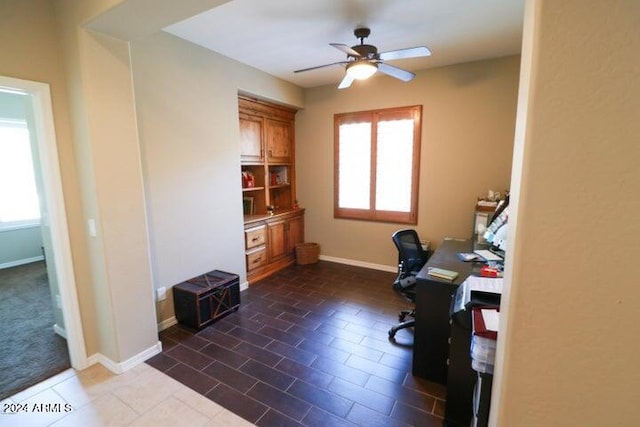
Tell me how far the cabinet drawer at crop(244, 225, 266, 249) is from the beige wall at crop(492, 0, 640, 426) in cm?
335

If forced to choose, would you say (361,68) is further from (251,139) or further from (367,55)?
(251,139)

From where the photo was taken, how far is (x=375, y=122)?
4.17 meters

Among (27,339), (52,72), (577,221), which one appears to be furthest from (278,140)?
(577,221)

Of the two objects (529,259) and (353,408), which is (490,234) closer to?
(353,408)

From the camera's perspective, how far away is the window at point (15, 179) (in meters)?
4.48

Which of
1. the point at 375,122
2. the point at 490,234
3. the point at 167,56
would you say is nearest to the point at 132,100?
the point at 167,56

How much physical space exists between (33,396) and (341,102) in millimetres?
4478

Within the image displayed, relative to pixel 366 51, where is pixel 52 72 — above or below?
below

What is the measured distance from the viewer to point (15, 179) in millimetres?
4629

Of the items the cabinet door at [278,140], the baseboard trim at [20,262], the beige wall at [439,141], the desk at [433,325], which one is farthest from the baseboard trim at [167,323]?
the baseboard trim at [20,262]

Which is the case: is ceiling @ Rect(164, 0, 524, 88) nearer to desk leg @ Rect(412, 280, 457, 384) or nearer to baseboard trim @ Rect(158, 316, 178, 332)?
desk leg @ Rect(412, 280, 457, 384)

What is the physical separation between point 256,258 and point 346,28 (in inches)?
116

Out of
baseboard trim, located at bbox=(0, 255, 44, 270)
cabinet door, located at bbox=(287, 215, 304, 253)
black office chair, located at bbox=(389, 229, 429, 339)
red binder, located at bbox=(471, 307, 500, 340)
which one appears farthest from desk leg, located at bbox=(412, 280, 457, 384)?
baseboard trim, located at bbox=(0, 255, 44, 270)

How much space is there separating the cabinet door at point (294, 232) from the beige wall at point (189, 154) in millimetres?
1069
